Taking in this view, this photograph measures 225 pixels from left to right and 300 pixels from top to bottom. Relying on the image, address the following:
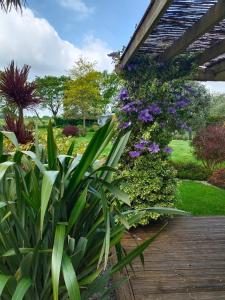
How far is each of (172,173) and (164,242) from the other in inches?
43.0

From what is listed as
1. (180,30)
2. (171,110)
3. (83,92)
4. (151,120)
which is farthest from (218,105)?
(180,30)

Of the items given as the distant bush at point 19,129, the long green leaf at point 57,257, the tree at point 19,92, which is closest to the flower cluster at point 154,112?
the tree at point 19,92

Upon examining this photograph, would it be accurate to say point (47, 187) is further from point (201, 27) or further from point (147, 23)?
point (201, 27)

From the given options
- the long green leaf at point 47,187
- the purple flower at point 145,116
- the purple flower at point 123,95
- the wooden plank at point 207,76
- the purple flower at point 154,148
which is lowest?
the purple flower at point 154,148

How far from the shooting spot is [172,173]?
15.1ft

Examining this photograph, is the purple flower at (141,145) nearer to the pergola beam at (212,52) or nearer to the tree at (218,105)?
the pergola beam at (212,52)

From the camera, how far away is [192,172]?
9188 millimetres

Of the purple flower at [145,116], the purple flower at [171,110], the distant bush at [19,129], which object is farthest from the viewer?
the purple flower at [171,110]

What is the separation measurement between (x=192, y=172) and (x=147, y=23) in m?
6.68

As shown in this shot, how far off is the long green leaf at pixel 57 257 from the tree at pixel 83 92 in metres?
26.4

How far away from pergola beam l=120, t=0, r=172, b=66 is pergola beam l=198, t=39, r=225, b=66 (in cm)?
101

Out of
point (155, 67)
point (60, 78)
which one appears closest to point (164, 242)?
point (155, 67)

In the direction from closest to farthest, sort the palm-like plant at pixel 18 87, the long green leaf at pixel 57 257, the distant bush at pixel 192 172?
the long green leaf at pixel 57 257 < the palm-like plant at pixel 18 87 < the distant bush at pixel 192 172

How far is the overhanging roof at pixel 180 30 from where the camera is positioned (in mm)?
2695
